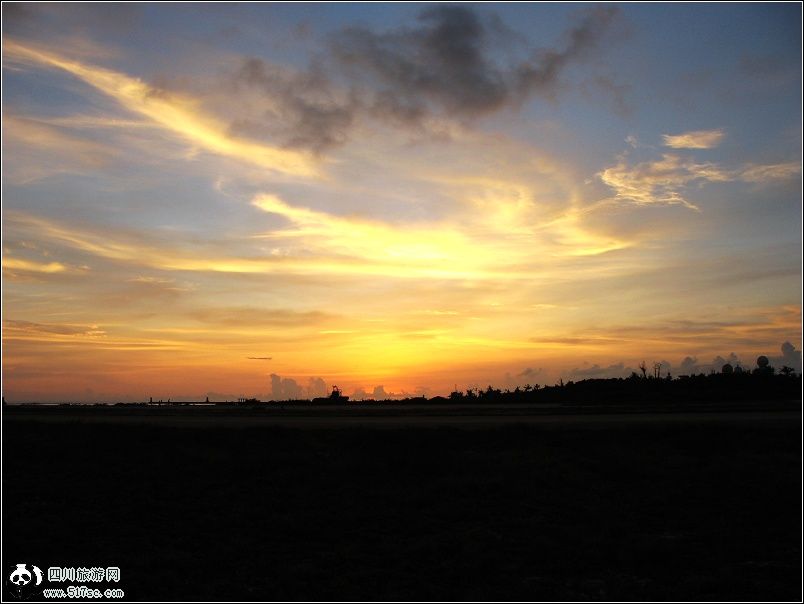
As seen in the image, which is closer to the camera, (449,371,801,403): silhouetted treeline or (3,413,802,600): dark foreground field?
(3,413,802,600): dark foreground field

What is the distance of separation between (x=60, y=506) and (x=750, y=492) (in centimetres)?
2314

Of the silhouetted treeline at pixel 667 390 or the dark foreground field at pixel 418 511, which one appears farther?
the silhouetted treeline at pixel 667 390

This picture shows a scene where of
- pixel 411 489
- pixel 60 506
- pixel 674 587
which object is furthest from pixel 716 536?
pixel 60 506

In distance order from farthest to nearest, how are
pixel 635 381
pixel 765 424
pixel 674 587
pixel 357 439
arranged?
pixel 635 381, pixel 765 424, pixel 357 439, pixel 674 587

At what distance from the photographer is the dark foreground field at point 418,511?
16406mm

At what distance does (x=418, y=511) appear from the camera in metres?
22.0

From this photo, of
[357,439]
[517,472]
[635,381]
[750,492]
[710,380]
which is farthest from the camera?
[635,381]

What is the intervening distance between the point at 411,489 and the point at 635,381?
63.1 m

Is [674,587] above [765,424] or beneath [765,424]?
beneath

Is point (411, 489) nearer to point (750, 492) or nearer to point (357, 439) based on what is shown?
point (357, 439)

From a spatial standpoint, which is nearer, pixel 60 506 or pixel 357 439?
pixel 60 506

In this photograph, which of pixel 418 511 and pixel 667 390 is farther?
pixel 667 390

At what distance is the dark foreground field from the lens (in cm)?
1641

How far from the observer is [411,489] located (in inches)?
958
